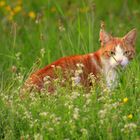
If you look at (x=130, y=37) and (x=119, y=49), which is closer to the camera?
(x=119, y=49)

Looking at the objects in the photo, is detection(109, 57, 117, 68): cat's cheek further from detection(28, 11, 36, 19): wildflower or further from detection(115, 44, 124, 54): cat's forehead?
detection(28, 11, 36, 19): wildflower

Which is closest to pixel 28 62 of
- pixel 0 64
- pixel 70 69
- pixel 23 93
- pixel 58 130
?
pixel 0 64

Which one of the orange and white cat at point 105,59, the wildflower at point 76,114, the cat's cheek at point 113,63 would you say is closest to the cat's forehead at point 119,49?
the orange and white cat at point 105,59

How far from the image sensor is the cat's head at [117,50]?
322 inches

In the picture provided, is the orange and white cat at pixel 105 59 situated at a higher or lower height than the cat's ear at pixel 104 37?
lower

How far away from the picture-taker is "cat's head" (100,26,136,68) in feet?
26.9

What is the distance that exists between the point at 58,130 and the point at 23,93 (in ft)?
3.02

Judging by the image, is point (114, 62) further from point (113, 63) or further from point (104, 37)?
point (104, 37)

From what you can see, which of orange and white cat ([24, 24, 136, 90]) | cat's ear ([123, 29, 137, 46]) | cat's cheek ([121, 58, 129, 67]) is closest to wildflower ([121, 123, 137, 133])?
orange and white cat ([24, 24, 136, 90])

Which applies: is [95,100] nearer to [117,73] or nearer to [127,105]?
[127,105]

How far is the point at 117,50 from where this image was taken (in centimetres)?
829

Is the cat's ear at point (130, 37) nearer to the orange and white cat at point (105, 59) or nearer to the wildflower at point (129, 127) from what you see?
the orange and white cat at point (105, 59)

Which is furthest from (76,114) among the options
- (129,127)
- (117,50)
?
(117,50)

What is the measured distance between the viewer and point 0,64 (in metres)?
9.32
